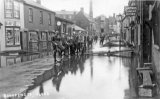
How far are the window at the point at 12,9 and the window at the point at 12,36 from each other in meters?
1.42

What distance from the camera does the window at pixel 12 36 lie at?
88.0ft

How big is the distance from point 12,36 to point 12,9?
2.92 m

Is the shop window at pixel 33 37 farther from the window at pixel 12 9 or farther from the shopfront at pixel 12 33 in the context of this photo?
the window at pixel 12 9

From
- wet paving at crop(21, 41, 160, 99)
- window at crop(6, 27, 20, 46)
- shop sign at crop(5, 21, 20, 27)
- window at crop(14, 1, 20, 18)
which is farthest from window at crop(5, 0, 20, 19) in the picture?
wet paving at crop(21, 41, 160, 99)

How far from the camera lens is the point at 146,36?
1330 cm

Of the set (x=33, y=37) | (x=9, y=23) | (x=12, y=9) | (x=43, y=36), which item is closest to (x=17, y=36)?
(x=9, y=23)

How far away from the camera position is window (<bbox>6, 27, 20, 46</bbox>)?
2683 centimetres

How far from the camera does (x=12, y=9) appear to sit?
27500 mm

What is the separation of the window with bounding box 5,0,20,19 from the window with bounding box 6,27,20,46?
1425 mm

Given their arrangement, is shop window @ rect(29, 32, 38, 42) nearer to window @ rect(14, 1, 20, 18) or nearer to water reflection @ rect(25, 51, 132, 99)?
window @ rect(14, 1, 20, 18)

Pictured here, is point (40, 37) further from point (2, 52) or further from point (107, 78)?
point (107, 78)

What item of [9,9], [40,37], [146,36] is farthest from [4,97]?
[40,37]

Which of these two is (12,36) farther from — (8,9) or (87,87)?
(87,87)

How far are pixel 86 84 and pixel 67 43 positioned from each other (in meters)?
14.2
